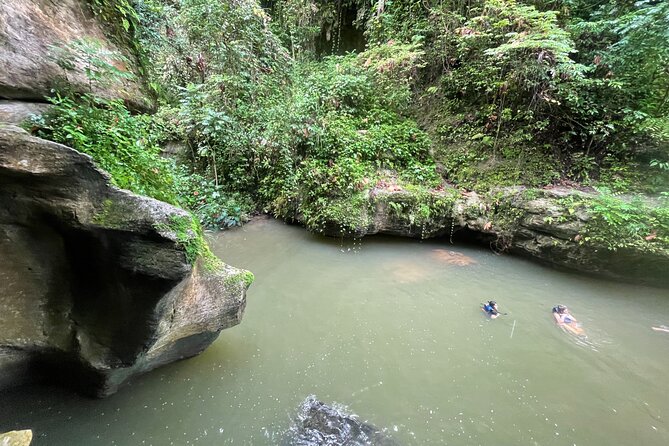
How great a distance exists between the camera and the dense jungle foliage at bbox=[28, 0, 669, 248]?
6.39 meters

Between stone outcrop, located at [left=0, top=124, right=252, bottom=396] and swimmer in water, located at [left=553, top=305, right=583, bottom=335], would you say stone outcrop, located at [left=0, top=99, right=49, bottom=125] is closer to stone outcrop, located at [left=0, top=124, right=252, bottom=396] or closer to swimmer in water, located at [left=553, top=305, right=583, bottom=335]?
stone outcrop, located at [left=0, top=124, right=252, bottom=396]

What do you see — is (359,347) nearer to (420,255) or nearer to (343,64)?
(420,255)

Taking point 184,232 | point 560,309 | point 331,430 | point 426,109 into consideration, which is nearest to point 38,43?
point 184,232

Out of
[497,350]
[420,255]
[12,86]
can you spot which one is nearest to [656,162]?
[420,255]

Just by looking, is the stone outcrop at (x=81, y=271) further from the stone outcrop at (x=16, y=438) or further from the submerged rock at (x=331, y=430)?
the submerged rock at (x=331, y=430)

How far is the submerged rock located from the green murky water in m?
0.14

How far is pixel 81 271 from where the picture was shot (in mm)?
2680

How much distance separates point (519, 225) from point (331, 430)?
18.9 feet

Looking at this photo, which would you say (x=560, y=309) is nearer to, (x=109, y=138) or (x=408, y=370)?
(x=408, y=370)

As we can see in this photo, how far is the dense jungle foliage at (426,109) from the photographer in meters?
6.39

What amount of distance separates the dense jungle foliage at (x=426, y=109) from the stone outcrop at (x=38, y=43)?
1.66 metres

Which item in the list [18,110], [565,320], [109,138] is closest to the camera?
[18,110]

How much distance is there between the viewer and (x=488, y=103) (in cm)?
806

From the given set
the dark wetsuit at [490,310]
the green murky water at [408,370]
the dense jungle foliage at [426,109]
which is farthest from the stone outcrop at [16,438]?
the dark wetsuit at [490,310]
